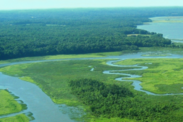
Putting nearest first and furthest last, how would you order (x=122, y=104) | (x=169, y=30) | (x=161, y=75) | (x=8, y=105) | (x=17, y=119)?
(x=17, y=119)
(x=122, y=104)
(x=8, y=105)
(x=161, y=75)
(x=169, y=30)

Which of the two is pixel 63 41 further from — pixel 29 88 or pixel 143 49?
pixel 29 88

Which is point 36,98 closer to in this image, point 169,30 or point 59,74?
point 59,74

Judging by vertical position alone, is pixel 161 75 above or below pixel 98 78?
below

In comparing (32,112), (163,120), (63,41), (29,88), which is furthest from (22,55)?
(163,120)

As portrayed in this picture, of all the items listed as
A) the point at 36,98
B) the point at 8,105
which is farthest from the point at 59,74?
the point at 8,105

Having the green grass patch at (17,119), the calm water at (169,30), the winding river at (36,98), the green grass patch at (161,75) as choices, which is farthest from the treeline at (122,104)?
the calm water at (169,30)

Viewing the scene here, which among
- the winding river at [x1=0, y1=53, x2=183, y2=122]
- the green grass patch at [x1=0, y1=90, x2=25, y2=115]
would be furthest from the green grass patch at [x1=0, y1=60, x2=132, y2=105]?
the green grass patch at [x1=0, y1=90, x2=25, y2=115]
